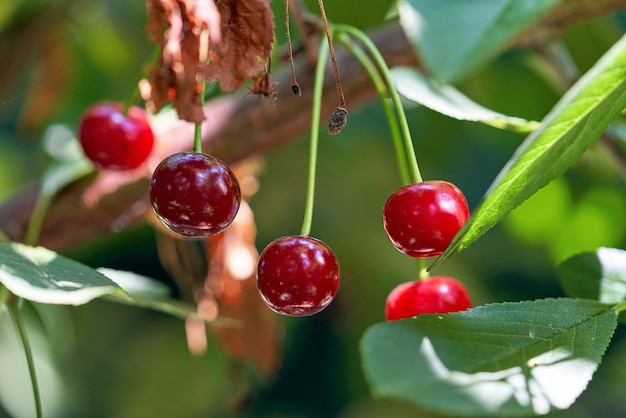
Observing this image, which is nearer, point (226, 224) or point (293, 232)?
point (226, 224)

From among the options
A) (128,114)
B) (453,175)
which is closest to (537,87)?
(453,175)

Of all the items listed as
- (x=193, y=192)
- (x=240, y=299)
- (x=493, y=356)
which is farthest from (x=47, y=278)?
(x=240, y=299)

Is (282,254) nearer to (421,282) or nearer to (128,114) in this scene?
(421,282)

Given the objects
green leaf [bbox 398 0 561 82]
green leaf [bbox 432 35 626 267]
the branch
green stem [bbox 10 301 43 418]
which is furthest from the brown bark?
green leaf [bbox 432 35 626 267]

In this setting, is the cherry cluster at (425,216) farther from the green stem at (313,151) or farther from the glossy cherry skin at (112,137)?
the glossy cherry skin at (112,137)

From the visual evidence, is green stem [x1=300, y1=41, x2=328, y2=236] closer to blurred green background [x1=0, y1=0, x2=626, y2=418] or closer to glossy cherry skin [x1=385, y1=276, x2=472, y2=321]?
glossy cherry skin [x1=385, y1=276, x2=472, y2=321]

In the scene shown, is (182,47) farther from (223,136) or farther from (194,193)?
(223,136)
